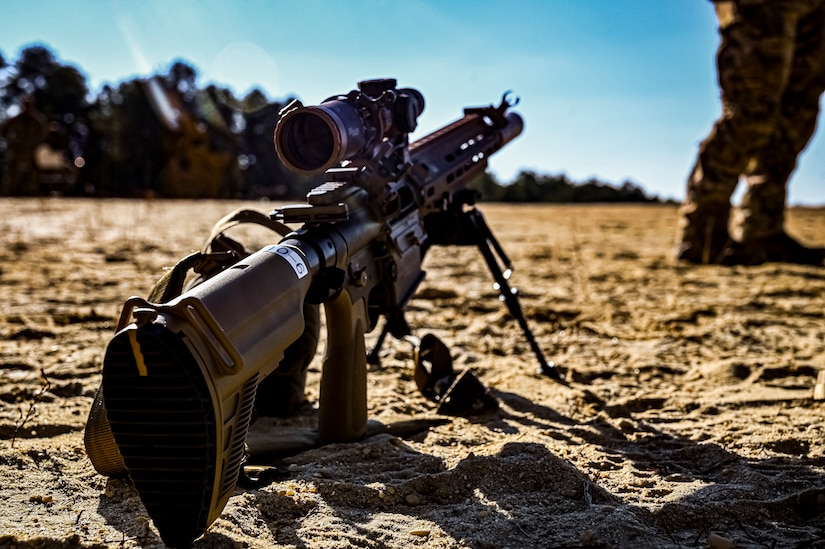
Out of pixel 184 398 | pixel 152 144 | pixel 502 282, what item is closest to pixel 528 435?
pixel 502 282

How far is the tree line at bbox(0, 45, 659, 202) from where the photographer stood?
23.0 metres

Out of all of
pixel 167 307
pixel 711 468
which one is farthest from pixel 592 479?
pixel 167 307

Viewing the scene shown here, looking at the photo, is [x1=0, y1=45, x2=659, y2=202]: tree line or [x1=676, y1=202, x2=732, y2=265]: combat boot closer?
[x1=676, y1=202, x2=732, y2=265]: combat boot

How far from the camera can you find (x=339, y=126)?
2568 millimetres

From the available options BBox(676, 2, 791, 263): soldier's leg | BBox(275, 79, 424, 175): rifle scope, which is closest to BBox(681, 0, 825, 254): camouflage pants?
BBox(676, 2, 791, 263): soldier's leg

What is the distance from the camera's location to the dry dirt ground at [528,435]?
2195 mm

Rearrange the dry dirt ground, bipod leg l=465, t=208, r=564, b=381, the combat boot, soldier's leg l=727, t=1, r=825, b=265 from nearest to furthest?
the dry dirt ground < bipod leg l=465, t=208, r=564, b=381 < soldier's leg l=727, t=1, r=825, b=265 < the combat boot

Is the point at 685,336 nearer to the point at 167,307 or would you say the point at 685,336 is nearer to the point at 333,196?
the point at 333,196

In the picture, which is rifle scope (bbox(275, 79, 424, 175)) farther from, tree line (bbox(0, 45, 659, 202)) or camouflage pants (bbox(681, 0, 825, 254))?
tree line (bbox(0, 45, 659, 202))

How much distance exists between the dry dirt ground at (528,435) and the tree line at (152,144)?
56.1ft

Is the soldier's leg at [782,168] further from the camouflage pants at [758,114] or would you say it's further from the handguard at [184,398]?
the handguard at [184,398]

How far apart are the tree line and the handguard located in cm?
2059

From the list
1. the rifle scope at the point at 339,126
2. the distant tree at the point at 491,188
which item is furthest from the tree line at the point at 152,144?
the rifle scope at the point at 339,126

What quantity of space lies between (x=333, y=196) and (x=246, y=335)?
81cm
